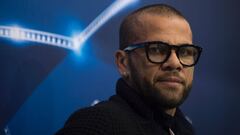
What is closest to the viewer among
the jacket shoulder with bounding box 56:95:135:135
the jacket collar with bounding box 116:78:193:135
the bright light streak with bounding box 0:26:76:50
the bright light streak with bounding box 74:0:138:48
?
the jacket shoulder with bounding box 56:95:135:135

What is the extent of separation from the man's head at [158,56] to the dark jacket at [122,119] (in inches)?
1.3

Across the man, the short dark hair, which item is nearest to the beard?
the man

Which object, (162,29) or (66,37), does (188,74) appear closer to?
(162,29)

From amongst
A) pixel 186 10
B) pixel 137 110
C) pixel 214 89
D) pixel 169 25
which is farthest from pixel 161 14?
pixel 214 89

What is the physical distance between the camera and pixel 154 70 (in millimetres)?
822

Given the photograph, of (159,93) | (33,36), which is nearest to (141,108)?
(159,93)

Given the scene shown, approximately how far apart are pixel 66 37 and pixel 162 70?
0.79 metres

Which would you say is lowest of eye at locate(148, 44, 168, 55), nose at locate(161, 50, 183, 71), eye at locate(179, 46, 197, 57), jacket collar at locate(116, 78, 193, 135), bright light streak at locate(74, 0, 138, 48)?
jacket collar at locate(116, 78, 193, 135)

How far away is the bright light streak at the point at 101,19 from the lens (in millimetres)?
1563

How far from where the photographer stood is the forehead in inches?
33.5

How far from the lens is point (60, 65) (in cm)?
151

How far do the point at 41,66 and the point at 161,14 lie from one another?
2.36ft

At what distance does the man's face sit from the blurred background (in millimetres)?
691

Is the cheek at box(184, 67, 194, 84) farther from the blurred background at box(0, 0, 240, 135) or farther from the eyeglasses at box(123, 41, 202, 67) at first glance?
the blurred background at box(0, 0, 240, 135)
